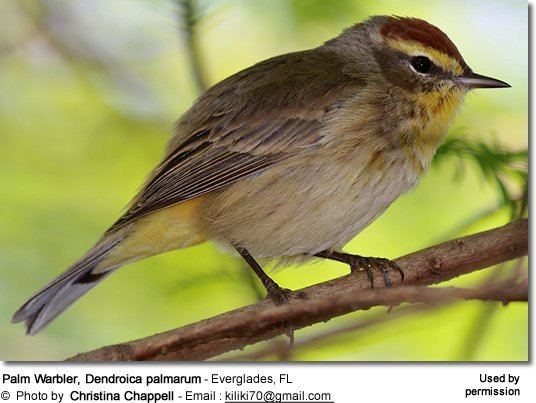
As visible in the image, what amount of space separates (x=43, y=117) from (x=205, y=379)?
2.27 metres

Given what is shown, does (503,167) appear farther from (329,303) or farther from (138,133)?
(138,133)

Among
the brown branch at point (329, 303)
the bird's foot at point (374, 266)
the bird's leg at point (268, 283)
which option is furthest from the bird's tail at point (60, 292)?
the bird's foot at point (374, 266)

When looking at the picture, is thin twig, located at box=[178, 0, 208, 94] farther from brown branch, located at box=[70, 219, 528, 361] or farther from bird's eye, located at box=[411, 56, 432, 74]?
brown branch, located at box=[70, 219, 528, 361]

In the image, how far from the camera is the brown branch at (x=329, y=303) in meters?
2.35

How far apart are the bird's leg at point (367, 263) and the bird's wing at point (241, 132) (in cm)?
69

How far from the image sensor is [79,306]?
4.49 metres

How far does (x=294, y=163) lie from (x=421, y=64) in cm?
90

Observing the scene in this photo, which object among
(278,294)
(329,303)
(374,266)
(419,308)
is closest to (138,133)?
(278,294)

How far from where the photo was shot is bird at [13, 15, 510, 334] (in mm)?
3752

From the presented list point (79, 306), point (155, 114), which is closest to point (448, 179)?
point (155, 114)

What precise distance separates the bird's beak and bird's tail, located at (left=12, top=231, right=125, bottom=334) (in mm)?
2010

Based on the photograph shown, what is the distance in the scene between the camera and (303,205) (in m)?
3.73

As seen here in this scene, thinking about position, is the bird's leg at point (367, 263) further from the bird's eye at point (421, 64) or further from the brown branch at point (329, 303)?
the bird's eye at point (421, 64)

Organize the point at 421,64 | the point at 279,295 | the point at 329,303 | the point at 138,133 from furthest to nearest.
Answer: the point at 138,133, the point at 421,64, the point at 279,295, the point at 329,303
